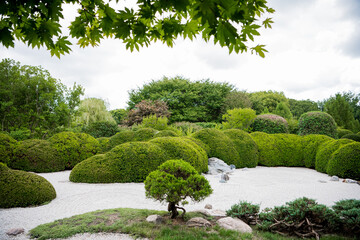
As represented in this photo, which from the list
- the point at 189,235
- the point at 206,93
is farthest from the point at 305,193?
the point at 206,93

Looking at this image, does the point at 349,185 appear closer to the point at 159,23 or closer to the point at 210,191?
the point at 210,191

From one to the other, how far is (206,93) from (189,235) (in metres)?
22.5

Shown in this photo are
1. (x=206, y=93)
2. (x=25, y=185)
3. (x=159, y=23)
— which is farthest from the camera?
(x=206, y=93)

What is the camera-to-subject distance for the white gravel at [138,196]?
3.96m

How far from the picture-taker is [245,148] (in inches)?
405

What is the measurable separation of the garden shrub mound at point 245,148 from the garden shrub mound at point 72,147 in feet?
20.8

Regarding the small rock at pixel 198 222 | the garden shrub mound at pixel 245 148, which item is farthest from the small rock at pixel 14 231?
the garden shrub mound at pixel 245 148

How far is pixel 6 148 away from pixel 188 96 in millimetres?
17941

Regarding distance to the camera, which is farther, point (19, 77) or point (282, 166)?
point (282, 166)

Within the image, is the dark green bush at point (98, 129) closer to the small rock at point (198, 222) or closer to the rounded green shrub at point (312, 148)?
the rounded green shrub at point (312, 148)

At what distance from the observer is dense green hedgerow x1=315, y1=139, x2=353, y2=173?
903 centimetres

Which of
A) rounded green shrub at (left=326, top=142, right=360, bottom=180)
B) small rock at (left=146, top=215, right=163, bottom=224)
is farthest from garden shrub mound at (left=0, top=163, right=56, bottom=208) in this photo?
rounded green shrub at (left=326, top=142, right=360, bottom=180)

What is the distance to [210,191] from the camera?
3.44 metres

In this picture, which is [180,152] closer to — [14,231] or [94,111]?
[14,231]
